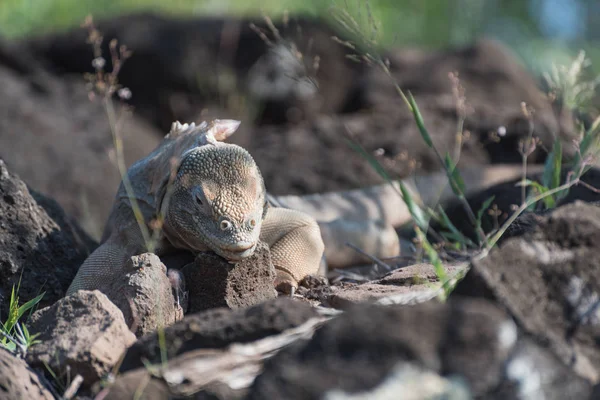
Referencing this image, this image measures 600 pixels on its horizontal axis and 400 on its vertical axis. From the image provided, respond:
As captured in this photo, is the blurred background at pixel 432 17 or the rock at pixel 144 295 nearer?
the rock at pixel 144 295

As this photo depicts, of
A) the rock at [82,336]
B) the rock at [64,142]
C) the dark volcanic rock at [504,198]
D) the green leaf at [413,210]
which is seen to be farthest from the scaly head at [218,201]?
the rock at [64,142]

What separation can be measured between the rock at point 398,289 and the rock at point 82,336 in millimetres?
912

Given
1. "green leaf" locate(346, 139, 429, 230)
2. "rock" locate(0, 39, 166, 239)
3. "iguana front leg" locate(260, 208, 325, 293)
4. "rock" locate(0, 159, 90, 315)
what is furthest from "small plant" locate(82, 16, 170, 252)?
"rock" locate(0, 39, 166, 239)

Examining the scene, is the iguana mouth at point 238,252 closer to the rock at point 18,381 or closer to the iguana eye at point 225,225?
the iguana eye at point 225,225

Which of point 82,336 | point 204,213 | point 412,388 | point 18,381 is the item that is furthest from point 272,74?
point 412,388

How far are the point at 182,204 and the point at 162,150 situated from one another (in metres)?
0.79

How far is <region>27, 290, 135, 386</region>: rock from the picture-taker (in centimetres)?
285

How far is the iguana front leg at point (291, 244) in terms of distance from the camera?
434cm

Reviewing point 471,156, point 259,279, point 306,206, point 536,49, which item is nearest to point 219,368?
point 259,279

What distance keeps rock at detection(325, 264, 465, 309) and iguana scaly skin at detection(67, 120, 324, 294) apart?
45cm

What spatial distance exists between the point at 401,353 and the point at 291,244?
2.33 m

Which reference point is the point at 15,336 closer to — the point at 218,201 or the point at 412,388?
the point at 218,201

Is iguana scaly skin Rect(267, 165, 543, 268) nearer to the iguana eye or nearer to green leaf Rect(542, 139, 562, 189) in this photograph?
green leaf Rect(542, 139, 562, 189)

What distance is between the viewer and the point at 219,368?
103 inches
